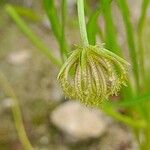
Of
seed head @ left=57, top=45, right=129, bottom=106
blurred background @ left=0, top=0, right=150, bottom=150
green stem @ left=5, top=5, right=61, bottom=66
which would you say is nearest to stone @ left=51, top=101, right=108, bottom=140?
blurred background @ left=0, top=0, right=150, bottom=150

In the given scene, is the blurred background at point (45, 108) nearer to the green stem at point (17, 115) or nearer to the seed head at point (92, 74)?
the green stem at point (17, 115)

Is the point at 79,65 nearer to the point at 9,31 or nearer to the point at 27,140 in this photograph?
the point at 27,140

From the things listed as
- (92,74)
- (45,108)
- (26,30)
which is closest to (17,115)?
(45,108)

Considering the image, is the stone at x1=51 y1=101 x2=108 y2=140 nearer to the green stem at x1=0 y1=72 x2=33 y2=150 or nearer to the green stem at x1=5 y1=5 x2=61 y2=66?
the green stem at x1=0 y1=72 x2=33 y2=150

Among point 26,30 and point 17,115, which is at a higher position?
point 26,30

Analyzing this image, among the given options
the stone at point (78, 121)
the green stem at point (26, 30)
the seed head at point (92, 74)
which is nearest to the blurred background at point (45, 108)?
the stone at point (78, 121)

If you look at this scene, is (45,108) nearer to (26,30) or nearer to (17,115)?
(17,115)
